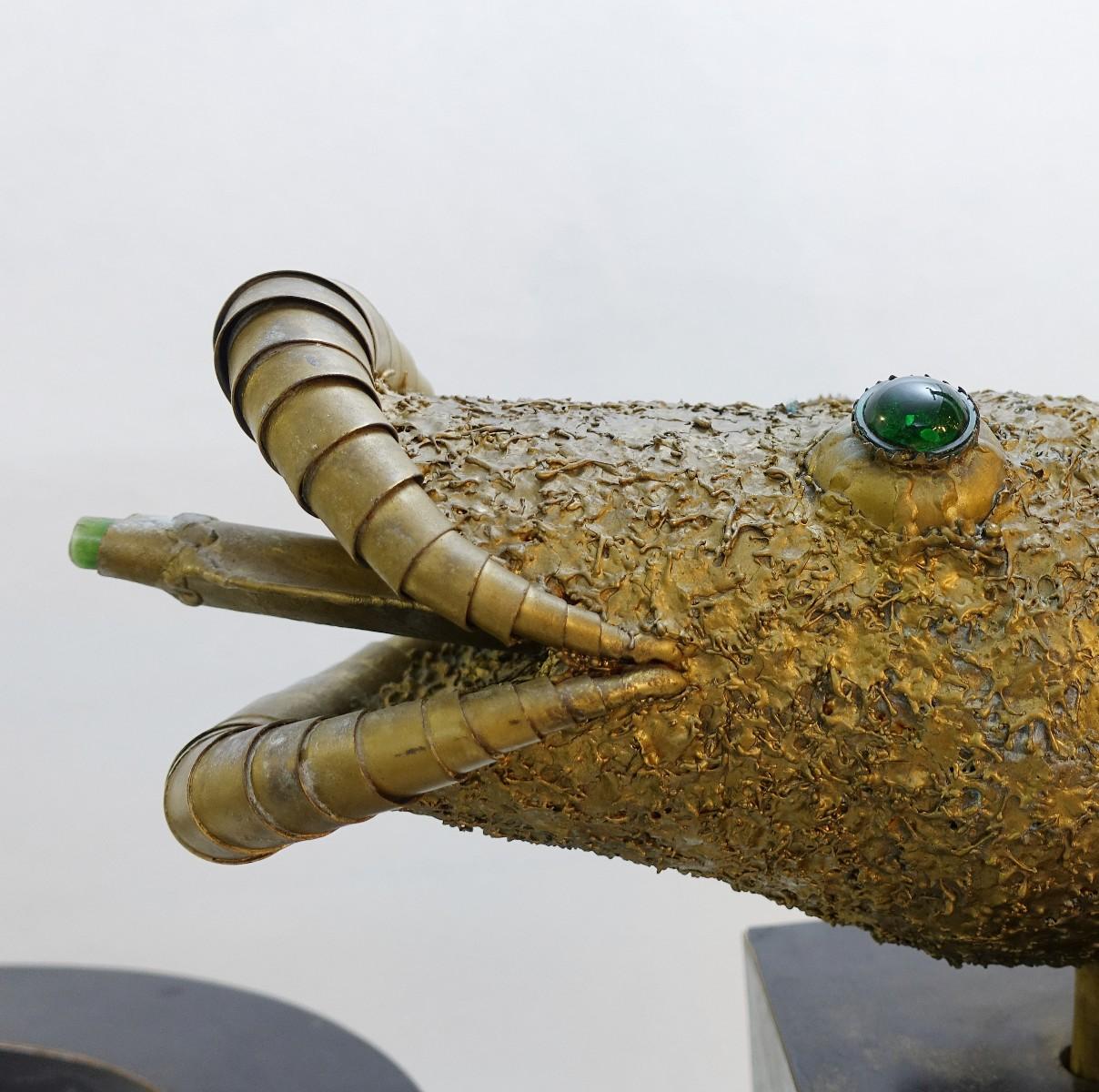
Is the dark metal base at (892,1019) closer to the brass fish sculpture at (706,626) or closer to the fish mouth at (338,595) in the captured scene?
the brass fish sculpture at (706,626)

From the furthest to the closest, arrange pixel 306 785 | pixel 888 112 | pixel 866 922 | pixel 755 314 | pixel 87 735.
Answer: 1. pixel 87 735
2. pixel 755 314
3. pixel 888 112
4. pixel 866 922
5. pixel 306 785

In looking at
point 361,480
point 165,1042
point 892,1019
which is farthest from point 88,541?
point 892,1019

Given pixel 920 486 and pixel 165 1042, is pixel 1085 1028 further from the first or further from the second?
pixel 165 1042

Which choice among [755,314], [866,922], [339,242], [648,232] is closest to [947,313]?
[755,314]

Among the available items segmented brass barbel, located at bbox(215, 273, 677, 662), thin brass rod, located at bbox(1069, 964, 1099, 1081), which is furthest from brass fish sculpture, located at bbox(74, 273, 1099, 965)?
thin brass rod, located at bbox(1069, 964, 1099, 1081)

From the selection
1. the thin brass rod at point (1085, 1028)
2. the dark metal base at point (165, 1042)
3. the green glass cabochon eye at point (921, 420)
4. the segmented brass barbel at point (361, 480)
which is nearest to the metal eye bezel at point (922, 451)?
the green glass cabochon eye at point (921, 420)

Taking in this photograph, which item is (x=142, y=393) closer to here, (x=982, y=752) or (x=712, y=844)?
(x=712, y=844)

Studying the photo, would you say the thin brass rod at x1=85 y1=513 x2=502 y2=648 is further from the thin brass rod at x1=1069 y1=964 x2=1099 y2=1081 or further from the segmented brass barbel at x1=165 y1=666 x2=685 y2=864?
the thin brass rod at x1=1069 y1=964 x2=1099 y2=1081
